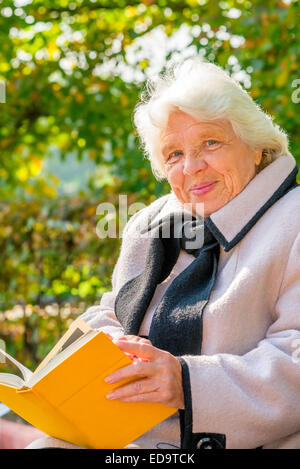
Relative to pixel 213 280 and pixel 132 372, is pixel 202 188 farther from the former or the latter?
pixel 132 372

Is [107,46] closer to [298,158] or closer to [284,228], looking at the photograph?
[298,158]

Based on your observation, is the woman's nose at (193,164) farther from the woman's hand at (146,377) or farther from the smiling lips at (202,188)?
the woman's hand at (146,377)

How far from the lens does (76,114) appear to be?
4621 millimetres

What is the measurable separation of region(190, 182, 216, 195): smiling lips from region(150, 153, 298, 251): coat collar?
0.33ft


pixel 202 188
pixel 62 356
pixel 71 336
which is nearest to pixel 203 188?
pixel 202 188

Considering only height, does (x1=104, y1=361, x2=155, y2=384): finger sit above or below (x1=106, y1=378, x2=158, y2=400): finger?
above

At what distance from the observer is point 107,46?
4.58 m

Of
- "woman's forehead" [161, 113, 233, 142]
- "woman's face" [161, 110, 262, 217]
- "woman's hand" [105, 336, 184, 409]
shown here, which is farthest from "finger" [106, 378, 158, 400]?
"woman's forehead" [161, 113, 233, 142]

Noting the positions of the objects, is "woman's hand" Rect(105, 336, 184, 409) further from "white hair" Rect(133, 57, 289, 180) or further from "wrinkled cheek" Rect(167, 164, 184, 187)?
"white hair" Rect(133, 57, 289, 180)

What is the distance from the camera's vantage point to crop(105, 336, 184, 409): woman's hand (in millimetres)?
1820

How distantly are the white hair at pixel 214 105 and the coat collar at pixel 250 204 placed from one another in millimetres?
120

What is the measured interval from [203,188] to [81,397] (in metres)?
0.89

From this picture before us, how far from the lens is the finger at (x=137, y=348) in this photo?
6.02ft
